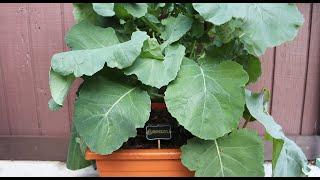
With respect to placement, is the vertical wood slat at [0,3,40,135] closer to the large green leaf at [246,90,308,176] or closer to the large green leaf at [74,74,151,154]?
the large green leaf at [74,74,151,154]

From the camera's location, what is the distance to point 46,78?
162 cm

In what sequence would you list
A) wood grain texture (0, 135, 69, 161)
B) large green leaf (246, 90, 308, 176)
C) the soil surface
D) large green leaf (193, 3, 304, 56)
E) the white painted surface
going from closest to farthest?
large green leaf (193, 3, 304, 56)
large green leaf (246, 90, 308, 176)
the soil surface
the white painted surface
wood grain texture (0, 135, 69, 161)

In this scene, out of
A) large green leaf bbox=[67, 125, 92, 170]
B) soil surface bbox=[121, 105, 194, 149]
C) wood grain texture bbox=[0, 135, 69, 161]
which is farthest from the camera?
wood grain texture bbox=[0, 135, 69, 161]

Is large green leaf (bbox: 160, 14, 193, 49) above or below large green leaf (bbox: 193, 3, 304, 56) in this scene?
below

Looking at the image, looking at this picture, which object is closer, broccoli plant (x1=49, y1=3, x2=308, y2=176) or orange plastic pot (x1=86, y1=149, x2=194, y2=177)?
broccoli plant (x1=49, y1=3, x2=308, y2=176)

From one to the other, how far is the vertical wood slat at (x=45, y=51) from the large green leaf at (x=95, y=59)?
22.8 inches

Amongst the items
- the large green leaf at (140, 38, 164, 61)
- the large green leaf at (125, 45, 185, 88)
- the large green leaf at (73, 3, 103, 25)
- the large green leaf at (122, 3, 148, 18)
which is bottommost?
the large green leaf at (125, 45, 185, 88)

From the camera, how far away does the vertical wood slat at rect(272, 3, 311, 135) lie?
5.17 ft

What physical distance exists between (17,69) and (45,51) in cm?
16

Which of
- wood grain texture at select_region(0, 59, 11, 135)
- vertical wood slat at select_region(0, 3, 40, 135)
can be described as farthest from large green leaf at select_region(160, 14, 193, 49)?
wood grain texture at select_region(0, 59, 11, 135)

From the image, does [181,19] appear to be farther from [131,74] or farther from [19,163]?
[19,163]

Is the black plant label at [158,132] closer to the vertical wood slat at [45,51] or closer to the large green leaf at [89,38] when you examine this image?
the large green leaf at [89,38]

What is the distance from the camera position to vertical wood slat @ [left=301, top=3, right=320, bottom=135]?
5.11ft

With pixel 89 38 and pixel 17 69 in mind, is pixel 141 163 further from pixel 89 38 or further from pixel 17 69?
pixel 17 69
